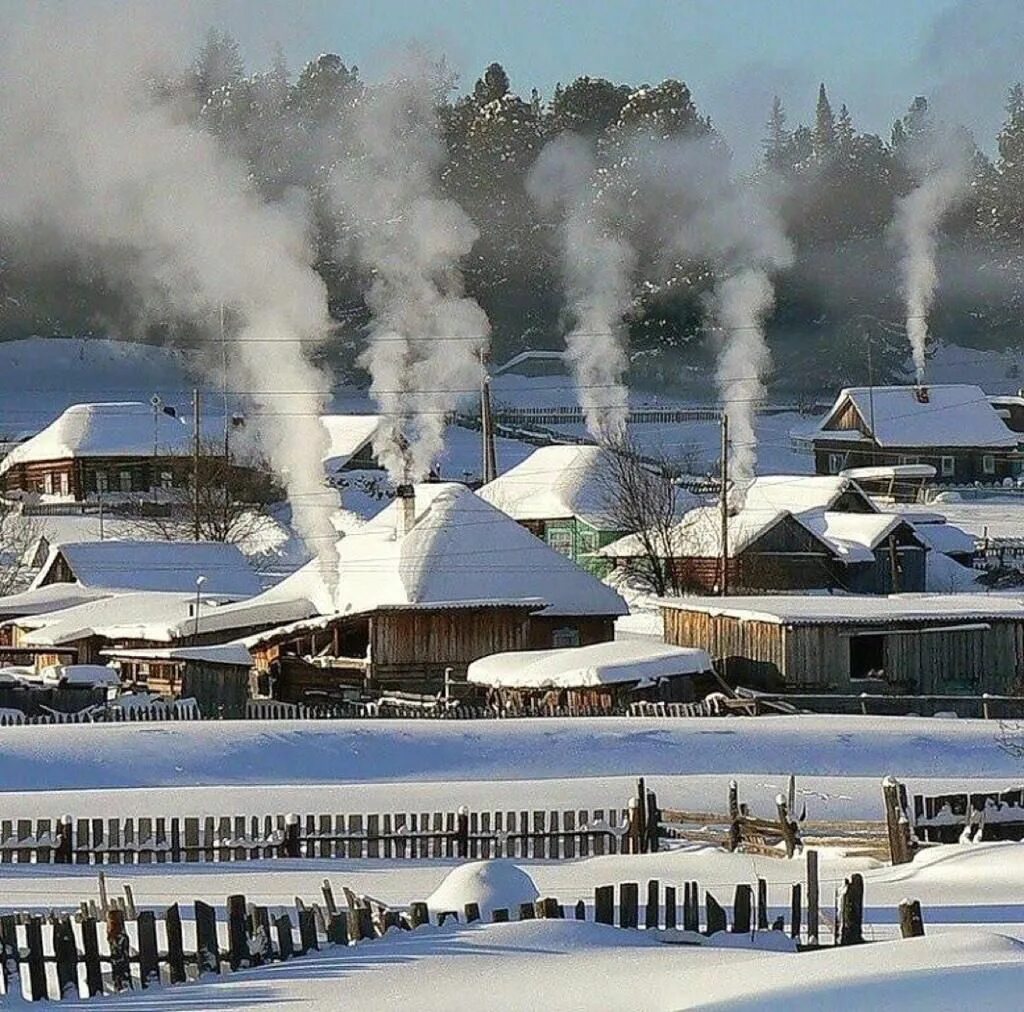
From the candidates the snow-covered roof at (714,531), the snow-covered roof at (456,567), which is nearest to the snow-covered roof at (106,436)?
the snow-covered roof at (714,531)

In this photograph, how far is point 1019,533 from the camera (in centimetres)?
6775

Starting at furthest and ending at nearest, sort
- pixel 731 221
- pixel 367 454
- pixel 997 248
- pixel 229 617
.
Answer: pixel 997 248, pixel 731 221, pixel 367 454, pixel 229 617

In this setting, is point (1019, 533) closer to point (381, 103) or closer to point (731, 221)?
point (381, 103)

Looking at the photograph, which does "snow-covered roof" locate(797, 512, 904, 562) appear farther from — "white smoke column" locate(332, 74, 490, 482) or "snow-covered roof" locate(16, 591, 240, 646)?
"snow-covered roof" locate(16, 591, 240, 646)

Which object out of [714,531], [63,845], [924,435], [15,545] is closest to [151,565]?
[15,545]

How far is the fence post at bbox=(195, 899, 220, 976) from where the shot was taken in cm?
1165

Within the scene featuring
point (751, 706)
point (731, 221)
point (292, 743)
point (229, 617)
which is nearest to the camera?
point (292, 743)

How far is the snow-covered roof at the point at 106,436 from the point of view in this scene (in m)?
79.5

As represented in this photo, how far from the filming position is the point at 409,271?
7731 centimetres

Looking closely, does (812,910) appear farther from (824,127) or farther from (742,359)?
(824,127)

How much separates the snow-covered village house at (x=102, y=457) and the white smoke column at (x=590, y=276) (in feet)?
63.7

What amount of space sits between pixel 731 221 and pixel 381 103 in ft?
101

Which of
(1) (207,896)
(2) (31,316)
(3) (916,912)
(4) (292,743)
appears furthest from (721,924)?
(2) (31,316)

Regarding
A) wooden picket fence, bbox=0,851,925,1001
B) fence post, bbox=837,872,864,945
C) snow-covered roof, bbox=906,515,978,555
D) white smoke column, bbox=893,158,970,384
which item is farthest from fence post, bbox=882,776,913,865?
white smoke column, bbox=893,158,970,384
